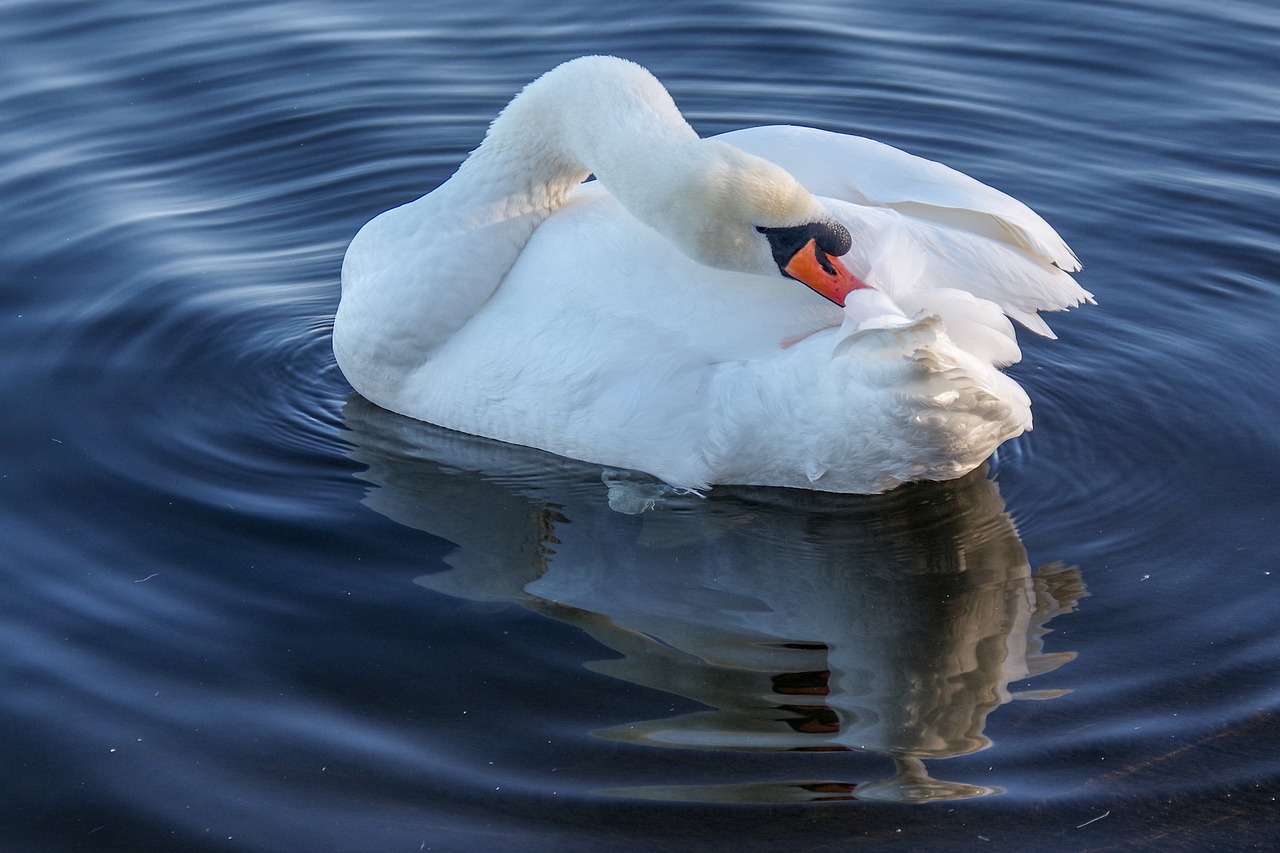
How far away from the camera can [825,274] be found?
5184 millimetres

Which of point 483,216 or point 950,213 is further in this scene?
point 483,216

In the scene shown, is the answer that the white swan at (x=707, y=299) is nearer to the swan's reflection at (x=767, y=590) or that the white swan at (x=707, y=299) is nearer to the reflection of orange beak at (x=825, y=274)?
the reflection of orange beak at (x=825, y=274)

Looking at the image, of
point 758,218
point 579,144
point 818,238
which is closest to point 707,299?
point 758,218

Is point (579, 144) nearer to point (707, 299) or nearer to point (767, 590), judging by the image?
point (707, 299)

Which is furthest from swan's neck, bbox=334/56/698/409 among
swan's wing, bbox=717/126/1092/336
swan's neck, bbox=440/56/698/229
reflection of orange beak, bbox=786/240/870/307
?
reflection of orange beak, bbox=786/240/870/307

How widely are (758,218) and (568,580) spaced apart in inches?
53.8

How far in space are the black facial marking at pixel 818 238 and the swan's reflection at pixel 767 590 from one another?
956mm

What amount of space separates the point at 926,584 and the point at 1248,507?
1320 mm

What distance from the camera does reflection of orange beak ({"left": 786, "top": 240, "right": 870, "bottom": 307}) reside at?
5.17 metres

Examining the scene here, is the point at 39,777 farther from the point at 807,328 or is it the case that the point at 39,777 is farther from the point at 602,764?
the point at 807,328

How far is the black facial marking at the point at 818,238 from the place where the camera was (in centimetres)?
520

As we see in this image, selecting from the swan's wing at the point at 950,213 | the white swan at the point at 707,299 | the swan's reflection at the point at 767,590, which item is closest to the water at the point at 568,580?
the swan's reflection at the point at 767,590

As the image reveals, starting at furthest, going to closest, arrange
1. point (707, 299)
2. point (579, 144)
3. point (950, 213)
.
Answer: point (579, 144) < point (950, 213) < point (707, 299)

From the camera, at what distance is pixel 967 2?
10.7m
